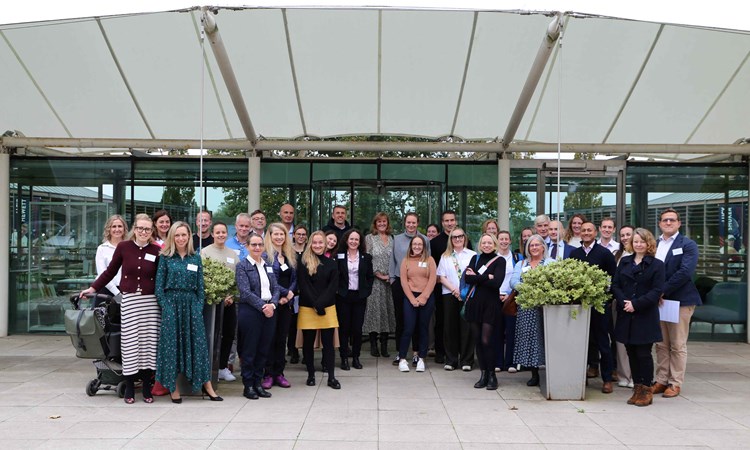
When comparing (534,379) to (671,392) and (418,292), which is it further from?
(418,292)

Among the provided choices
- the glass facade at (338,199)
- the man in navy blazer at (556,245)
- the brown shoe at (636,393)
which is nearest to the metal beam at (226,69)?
the glass facade at (338,199)

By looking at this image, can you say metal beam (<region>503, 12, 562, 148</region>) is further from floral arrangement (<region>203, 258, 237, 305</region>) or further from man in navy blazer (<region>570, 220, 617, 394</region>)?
floral arrangement (<region>203, 258, 237, 305</region>)

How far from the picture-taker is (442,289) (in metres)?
8.34

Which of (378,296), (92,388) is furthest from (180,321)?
(378,296)

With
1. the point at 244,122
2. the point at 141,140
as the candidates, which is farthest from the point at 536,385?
the point at 141,140

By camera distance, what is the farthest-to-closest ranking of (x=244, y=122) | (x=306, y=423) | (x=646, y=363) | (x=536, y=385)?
(x=244, y=122) < (x=536, y=385) < (x=646, y=363) < (x=306, y=423)

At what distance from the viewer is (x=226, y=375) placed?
24.4 ft

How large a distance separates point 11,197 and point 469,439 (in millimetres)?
8811

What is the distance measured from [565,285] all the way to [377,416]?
221 centimetres

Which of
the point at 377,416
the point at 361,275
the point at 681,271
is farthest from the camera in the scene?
the point at 361,275

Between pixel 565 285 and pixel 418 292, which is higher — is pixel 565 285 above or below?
above

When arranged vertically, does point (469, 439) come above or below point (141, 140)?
below

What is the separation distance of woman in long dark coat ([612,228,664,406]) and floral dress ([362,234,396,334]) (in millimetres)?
3119

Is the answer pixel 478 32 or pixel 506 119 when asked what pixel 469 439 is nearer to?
pixel 478 32
